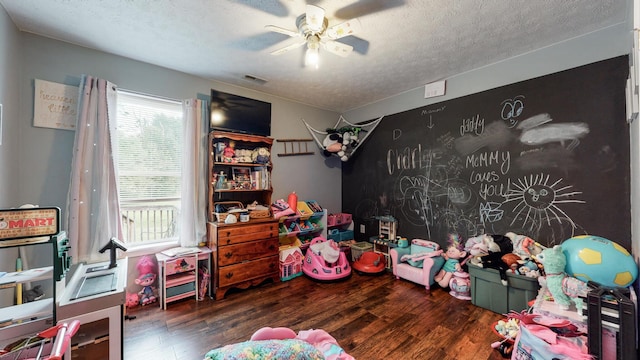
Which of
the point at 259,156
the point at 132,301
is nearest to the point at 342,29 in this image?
the point at 259,156

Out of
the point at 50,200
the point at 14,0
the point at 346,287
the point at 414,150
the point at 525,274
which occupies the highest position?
the point at 14,0

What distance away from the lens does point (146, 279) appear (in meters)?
2.39

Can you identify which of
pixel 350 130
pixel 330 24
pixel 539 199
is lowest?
pixel 539 199

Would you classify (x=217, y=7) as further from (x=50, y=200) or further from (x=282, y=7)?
(x=50, y=200)

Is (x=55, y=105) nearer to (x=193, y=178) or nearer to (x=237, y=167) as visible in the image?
(x=193, y=178)

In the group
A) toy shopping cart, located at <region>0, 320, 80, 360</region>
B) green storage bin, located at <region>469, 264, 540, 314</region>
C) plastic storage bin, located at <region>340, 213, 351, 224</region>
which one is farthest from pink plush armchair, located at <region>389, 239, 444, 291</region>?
toy shopping cart, located at <region>0, 320, 80, 360</region>

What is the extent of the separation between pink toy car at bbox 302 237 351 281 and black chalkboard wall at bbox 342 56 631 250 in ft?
3.43

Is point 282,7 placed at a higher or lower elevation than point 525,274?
higher

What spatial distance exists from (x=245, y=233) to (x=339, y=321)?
1.38 meters

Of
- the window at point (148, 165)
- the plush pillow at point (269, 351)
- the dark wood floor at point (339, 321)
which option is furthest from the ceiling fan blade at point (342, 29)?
the dark wood floor at point (339, 321)

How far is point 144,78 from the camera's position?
2477 mm

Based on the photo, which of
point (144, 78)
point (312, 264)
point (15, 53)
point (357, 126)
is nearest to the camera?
point (15, 53)

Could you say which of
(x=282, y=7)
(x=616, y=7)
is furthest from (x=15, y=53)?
(x=616, y=7)

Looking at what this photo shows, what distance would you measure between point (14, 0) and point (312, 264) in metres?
3.43
